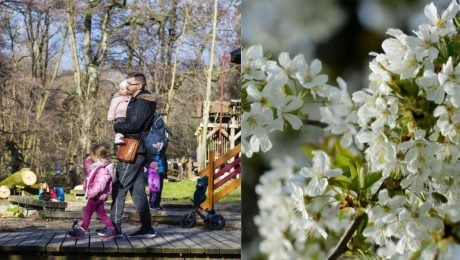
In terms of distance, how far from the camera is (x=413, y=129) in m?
1.22

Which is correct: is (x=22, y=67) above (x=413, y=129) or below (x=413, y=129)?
above

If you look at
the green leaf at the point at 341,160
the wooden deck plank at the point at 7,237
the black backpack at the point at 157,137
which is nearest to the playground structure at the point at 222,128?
the black backpack at the point at 157,137

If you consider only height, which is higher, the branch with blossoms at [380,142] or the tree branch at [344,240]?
the branch with blossoms at [380,142]

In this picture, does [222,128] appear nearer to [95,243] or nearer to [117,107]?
[117,107]

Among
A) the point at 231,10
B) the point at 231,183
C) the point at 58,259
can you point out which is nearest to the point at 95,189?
the point at 58,259

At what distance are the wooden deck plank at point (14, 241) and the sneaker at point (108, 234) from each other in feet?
0.77

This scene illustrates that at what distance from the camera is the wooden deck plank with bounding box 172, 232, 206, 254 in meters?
2.14

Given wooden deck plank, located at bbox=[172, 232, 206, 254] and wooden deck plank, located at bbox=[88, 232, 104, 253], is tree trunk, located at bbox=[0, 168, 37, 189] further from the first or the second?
wooden deck plank, located at bbox=[172, 232, 206, 254]

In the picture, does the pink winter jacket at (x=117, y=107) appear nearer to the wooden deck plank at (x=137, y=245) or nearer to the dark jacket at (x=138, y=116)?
the dark jacket at (x=138, y=116)

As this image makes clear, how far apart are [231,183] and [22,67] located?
0.77 meters

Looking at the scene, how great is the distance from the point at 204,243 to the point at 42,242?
1.70 ft

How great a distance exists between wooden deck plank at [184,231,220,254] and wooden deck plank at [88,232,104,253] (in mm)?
280

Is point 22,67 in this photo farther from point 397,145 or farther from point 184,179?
point 397,145

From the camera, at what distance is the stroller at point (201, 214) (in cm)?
216
